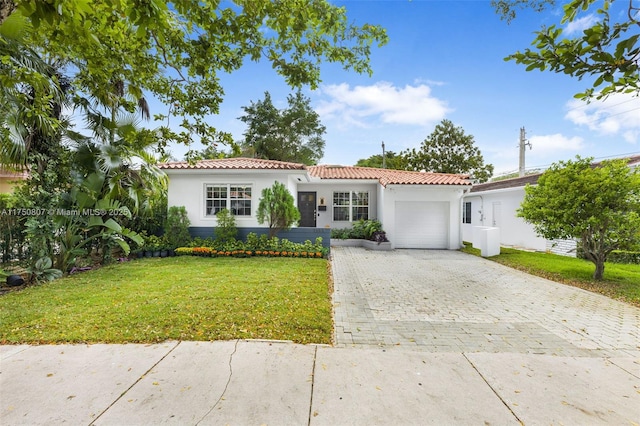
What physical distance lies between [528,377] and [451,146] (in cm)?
2779

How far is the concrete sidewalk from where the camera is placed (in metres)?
2.46

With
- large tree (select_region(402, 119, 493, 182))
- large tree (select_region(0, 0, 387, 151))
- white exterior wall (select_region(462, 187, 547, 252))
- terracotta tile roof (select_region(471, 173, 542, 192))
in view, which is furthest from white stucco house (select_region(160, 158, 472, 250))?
large tree (select_region(402, 119, 493, 182))

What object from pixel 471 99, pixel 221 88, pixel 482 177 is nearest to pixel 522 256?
pixel 471 99

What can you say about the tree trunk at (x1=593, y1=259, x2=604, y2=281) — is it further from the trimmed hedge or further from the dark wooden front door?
the dark wooden front door

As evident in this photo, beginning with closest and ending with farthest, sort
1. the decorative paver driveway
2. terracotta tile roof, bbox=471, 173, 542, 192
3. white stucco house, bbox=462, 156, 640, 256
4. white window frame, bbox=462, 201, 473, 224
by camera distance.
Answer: the decorative paver driveway → white stucco house, bbox=462, 156, 640, 256 → terracotta tile roof, bbox=471, 173, 542, 192 → white window frame, bbox=462, 201, 473, 224

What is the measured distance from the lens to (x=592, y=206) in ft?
24.0

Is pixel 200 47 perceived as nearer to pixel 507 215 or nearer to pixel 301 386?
pixel 301 386

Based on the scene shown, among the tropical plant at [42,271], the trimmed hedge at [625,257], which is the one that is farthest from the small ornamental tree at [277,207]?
the trimmed hedge at [625,257]

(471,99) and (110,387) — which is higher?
(471,99)

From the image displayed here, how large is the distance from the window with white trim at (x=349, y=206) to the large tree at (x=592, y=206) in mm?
8101

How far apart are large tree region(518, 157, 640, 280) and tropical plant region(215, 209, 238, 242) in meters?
10.1

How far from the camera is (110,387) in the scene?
2803 millimetres

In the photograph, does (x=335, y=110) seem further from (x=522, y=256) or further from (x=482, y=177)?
(x=482, y=177)

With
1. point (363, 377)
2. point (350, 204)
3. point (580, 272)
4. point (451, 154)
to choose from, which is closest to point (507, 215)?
point (580, 272)
